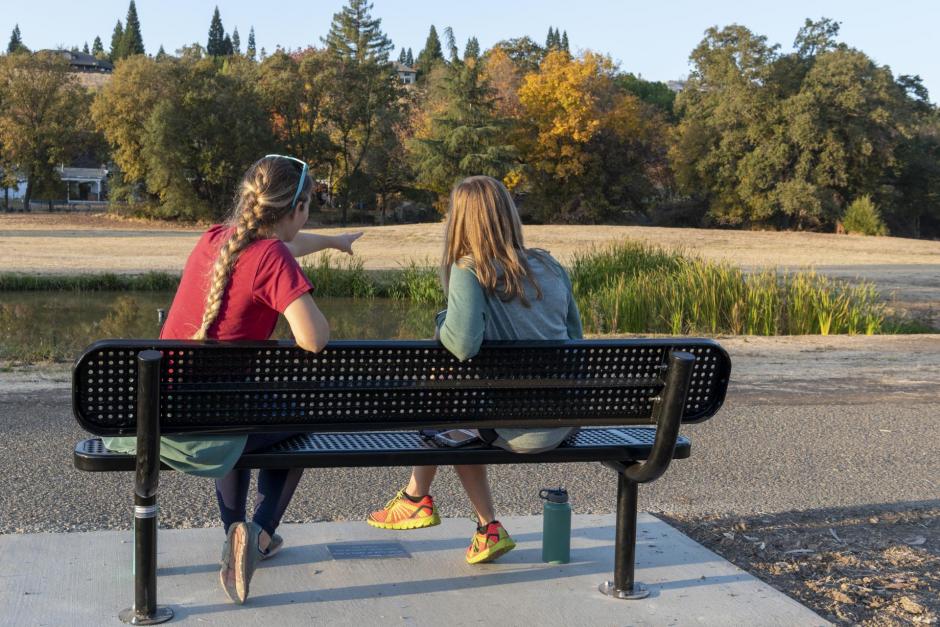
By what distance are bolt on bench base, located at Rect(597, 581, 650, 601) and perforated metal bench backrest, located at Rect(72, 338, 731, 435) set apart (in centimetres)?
65

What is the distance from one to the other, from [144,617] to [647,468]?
182 cm

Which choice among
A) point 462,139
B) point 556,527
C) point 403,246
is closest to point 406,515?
point 556,527

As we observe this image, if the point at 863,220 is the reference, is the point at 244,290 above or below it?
above

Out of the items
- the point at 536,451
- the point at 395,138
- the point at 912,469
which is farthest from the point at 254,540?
the point at 395,138

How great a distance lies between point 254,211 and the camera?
3596 millimetres

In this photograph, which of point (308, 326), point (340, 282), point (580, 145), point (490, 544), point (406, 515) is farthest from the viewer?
point (580, 145)

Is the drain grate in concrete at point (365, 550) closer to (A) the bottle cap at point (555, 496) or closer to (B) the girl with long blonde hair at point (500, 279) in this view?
(A) the bottle cap at point (555, 496)

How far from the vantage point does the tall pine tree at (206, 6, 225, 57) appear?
174675 millimetres

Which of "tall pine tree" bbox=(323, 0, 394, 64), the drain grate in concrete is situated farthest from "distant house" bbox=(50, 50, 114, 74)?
the drain grate in concrete

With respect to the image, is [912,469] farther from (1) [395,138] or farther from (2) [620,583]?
(1) [395,138]

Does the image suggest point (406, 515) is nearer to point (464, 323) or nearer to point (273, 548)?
point (273, 548)

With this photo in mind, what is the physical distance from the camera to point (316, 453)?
363cm

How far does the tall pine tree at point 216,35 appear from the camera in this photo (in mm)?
174675

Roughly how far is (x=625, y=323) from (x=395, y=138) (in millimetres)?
55647
